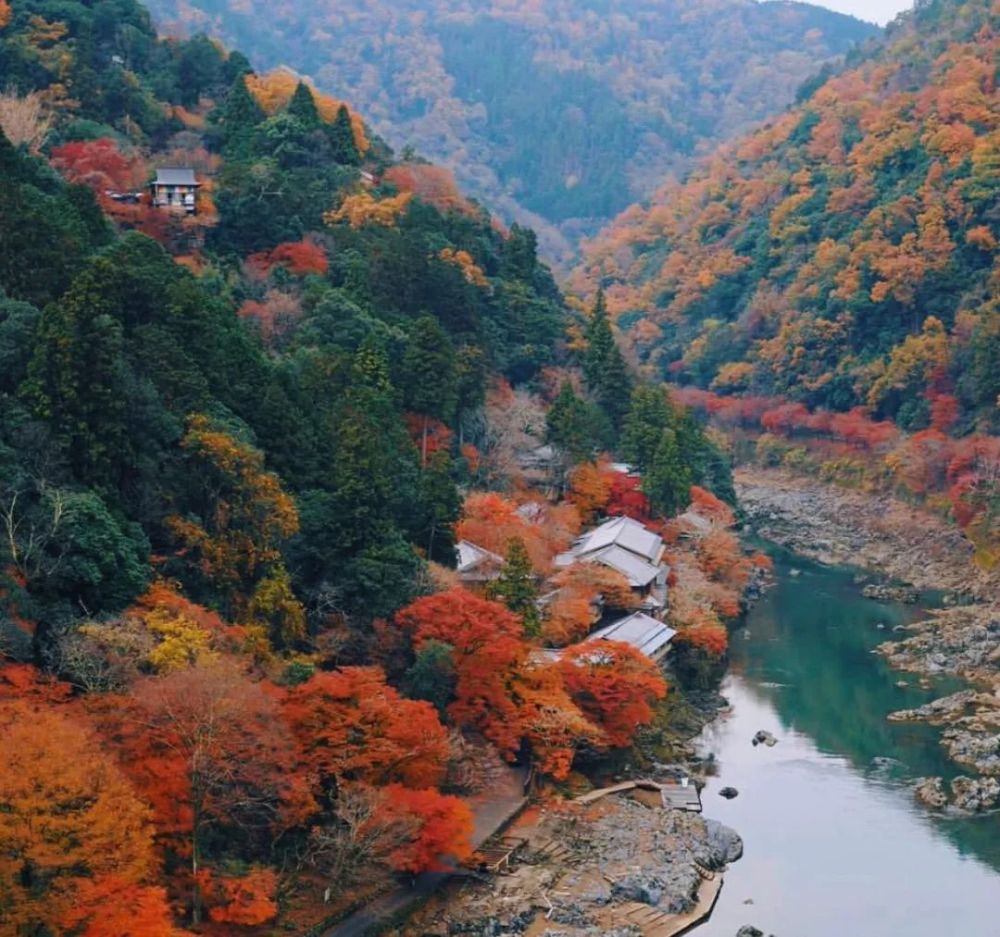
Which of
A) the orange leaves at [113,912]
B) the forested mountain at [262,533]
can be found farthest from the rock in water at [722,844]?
the orange leaves at [113,912]

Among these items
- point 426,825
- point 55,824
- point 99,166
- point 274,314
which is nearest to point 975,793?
point 426,825

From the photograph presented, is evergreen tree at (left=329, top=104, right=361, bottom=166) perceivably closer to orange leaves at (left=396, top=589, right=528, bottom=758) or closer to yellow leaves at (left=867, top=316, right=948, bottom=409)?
yellow leaves at (left=867, top=316, right=948, bottom=409)

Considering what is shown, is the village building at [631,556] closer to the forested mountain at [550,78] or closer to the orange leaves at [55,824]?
the orange leaves at [55,824]

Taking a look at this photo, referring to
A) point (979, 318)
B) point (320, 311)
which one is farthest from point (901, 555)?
point (320, 311)

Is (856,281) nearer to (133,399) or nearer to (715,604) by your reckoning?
(715,604)

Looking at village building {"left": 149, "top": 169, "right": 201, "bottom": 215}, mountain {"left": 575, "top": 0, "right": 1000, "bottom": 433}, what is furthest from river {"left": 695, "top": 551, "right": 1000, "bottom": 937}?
mountain {"left": 575, "top": 0, "right": 1000, "bottom": 433}
